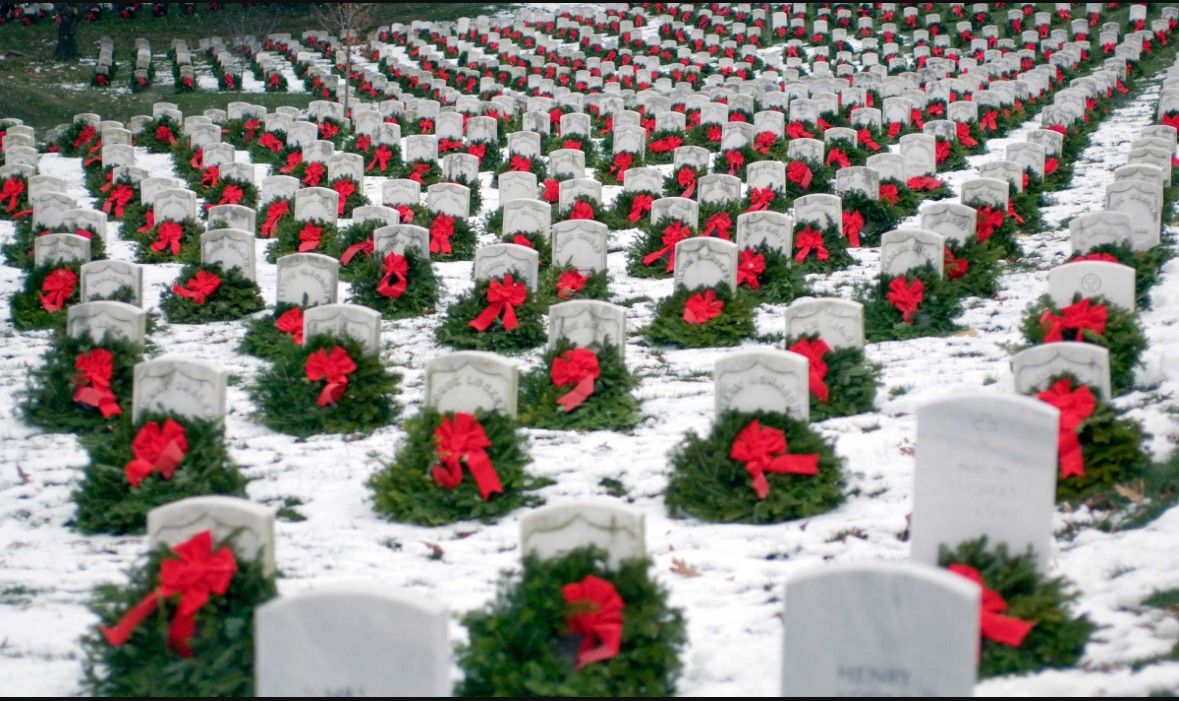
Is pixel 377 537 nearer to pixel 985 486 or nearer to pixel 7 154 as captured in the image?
pixel 985 486

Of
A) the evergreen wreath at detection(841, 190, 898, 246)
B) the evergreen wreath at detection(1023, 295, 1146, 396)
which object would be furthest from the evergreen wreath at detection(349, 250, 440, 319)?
the evergreen wreath at detection(1023, 295, 1146, 396)

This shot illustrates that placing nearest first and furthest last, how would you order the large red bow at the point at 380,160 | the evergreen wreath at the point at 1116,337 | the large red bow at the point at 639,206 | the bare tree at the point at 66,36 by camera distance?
the evergreen wreath at the point at 1116,337 < the large red bow at the point at 639,206 < the large red bow at the point at 380,160 < the bare tree at the point at 66,36

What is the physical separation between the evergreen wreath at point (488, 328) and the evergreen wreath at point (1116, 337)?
3.65 meters

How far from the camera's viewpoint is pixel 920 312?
31.7 feet

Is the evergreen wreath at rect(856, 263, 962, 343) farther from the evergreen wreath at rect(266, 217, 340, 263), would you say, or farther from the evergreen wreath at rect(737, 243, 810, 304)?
the evergreen wreath at rect(266, 217, 340, 263)

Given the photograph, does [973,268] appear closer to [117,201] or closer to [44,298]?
[44,298]

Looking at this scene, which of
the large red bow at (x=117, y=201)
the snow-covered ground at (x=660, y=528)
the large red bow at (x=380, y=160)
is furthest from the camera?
the large red bow at (x=380, y=160)

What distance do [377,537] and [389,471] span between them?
1.95 ft

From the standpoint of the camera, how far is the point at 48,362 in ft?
28.6

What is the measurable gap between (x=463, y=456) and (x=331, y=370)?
174cm

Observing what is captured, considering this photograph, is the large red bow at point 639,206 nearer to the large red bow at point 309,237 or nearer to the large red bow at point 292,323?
the large red bow at point 309,237

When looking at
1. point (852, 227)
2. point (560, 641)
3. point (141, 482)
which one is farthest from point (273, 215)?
point (560, 641)

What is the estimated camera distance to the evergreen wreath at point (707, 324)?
9742 millimetres

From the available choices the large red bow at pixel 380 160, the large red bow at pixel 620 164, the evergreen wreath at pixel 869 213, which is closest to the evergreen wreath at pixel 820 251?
the evergreen wreath at pixel 869 213
